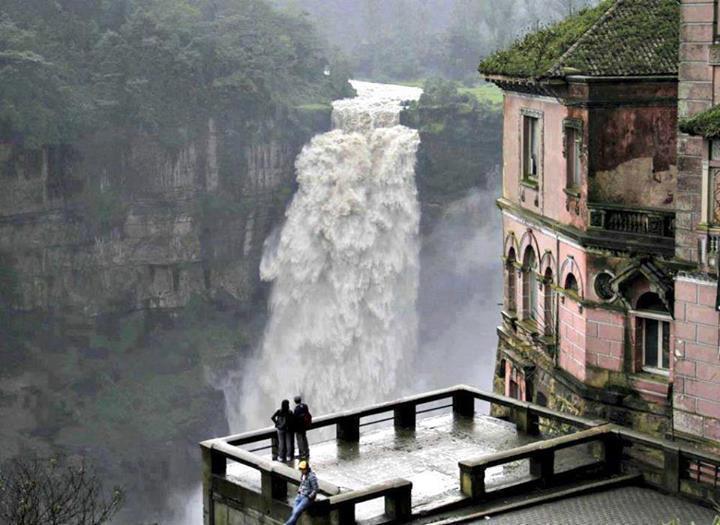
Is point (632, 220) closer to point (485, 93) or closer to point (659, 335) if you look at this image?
point (659, 335)

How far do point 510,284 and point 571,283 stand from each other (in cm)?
573

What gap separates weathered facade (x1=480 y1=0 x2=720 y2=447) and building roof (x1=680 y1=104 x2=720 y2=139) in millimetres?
1859

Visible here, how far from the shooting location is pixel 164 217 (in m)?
112

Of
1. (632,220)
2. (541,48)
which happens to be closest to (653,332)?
(632,220)

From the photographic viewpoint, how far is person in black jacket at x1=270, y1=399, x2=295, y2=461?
2848 centimetres

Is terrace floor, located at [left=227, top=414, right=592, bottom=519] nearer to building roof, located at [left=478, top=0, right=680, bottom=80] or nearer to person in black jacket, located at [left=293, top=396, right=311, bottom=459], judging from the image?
A: person in black jacket, located at [left=293, top=396, right=311, bottom=459]

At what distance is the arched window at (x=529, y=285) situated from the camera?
137 feet

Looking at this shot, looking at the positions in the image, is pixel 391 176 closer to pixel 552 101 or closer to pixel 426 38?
pixel 426 38

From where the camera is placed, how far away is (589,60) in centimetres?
3719

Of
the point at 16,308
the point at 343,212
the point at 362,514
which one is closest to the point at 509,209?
the point at 362,514

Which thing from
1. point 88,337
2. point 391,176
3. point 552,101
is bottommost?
point 88,337

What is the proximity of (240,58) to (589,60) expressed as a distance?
262 feet

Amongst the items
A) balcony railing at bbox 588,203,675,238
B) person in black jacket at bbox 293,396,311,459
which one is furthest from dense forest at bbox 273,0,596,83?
person in black jacket at bbox 293,396,311,459

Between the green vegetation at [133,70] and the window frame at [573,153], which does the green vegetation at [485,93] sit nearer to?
the green vegetation at [133,70]
